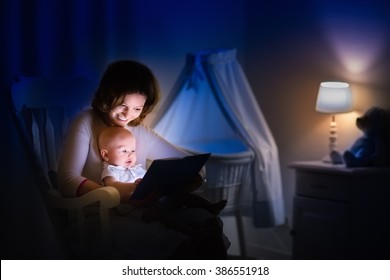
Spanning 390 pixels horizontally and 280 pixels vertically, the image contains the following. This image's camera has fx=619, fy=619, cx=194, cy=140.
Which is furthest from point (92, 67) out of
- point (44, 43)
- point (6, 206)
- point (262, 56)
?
point (262, 56)

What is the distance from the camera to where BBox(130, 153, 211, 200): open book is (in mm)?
1912

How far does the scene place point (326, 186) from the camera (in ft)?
8.96

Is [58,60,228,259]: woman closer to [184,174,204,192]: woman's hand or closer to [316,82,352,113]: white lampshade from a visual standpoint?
[184,174,204,192]: woman's hand

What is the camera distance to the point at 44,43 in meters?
2.36

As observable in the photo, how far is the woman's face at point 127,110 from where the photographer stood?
2068 mm

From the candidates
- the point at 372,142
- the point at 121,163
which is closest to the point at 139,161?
the point at 121,163

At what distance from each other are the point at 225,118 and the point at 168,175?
2.96 ft

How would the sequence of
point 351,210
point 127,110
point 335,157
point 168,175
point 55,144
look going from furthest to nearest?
point 335,157
point 351,210
point 55,144
point 127,110
point 168,175

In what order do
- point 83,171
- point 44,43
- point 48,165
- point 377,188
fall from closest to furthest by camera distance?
point 83,171, point 48,165, point 44,43, point 377,188

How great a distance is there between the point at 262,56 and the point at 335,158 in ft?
2.11

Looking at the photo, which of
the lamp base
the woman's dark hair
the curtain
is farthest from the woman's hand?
the lamp base

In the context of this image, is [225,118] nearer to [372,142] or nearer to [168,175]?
[372,142]

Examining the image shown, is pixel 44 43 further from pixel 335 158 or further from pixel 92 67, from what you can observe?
pixel 335 158

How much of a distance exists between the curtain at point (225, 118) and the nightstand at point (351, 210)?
193mm
